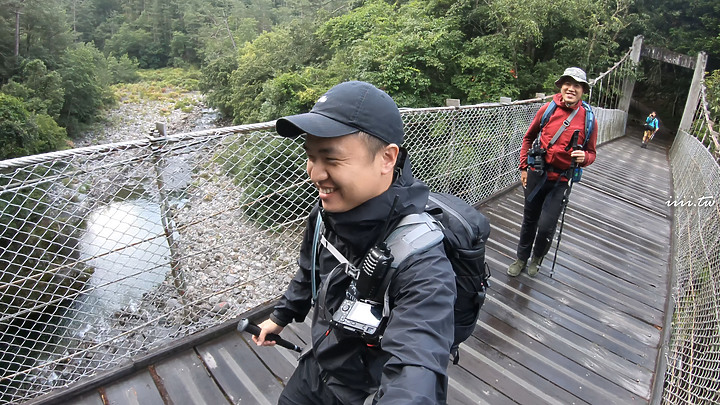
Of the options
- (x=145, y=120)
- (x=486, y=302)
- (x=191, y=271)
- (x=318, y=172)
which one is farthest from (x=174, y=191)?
(x=145, y=120)

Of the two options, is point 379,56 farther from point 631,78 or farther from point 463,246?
point 631,78

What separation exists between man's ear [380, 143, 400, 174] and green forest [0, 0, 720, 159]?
846 cm

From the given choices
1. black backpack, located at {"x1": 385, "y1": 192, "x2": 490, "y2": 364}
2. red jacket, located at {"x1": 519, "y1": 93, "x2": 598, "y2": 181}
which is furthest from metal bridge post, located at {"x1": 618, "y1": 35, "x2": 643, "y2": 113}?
black backpack, located at {"x1": 385, "y1": 192, "x2": 490, "y2": 364}

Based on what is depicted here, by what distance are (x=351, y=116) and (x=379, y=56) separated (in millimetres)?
9709

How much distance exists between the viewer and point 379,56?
10055 millimetres

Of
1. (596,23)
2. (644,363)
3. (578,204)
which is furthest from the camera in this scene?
(596,23)

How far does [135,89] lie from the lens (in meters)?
33.6

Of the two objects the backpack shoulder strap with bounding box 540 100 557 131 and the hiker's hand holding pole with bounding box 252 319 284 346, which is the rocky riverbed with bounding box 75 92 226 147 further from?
the hiker's hand holding pole with bounding box 252 319 284 346

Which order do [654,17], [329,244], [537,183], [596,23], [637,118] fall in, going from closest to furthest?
[329,244] → [537,183] → [596,23] → [654,17] → [637,118]

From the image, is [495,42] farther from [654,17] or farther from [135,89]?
[135,89]

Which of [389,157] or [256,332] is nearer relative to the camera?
[389,157]

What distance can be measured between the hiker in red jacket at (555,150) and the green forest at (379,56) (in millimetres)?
6624

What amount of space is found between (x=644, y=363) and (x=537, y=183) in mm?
1238

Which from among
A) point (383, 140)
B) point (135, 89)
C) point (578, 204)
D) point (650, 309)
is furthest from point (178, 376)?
point (135, 89)
